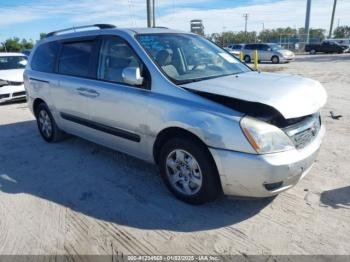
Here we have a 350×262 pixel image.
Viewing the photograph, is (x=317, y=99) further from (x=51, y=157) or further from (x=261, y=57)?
(x=261, y=57)

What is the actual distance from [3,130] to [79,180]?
3606 mm

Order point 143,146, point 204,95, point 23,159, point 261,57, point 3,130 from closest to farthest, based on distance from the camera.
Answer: point 204,95
point 143,146
point 23,159
point 3,130
point 261,57

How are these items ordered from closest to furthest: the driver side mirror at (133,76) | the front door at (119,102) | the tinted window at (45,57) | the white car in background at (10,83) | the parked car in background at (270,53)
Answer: the driver side mirror at (133,76), the front door at (119,102), the tinted window at (45,57), the white car in background at (10,83), the parked car in background at (270,53)

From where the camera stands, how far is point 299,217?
3.10 m

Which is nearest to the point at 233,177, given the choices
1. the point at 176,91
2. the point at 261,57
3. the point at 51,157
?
the point at 176,91

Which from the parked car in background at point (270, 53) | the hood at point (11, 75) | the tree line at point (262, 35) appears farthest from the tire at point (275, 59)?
the tree line at point (262, 35)

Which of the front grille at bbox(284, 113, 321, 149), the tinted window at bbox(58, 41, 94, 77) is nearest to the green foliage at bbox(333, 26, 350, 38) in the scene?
the tinted window at bbox(58, 41, 94, 77)

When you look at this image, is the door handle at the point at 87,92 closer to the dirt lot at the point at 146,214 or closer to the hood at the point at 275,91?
the dirt lot at the point at 146,214

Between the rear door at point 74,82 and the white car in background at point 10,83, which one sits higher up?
the rear door at point 74,82

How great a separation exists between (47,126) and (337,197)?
4.71 meters

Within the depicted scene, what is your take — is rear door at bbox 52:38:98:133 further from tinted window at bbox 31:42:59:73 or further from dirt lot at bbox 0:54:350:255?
dirt lot at bbox 0:54:350:255

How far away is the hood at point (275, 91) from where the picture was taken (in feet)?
9.56

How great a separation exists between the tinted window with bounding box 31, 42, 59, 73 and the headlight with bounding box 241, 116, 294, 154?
3751 millimetres

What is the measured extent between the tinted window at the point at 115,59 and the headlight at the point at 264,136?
1547mm
